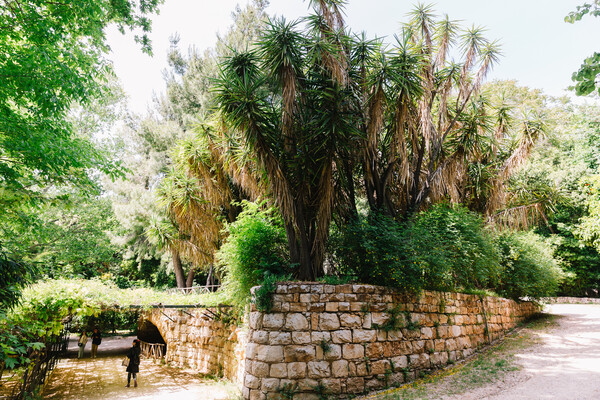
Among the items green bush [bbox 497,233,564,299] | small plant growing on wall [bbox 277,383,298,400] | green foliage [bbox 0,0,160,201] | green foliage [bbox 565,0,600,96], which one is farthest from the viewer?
green bush [bbox 497,233,564,299]

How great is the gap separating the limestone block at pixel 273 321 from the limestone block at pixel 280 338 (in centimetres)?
11

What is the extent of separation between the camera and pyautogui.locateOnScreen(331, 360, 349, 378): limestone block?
5.54 m

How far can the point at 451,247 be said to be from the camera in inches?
313

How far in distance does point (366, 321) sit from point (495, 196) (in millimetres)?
6962

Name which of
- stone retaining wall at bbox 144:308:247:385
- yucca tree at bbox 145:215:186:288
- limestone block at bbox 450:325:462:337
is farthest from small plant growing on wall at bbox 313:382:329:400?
yucca tree at bbox 145:215:186:288

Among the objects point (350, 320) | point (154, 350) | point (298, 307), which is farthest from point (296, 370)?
point (154, 350)

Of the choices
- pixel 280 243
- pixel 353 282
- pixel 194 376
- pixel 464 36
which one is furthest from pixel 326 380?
pixel 464 36

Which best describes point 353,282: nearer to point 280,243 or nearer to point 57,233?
point 280,243

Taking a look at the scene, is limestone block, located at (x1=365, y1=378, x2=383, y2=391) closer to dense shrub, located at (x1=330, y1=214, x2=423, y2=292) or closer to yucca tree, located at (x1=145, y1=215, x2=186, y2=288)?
dense shrub, located at (x1=330, y1=214, x2=423, y2=292)

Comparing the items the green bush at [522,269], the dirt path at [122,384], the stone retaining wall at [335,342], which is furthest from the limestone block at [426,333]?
the green bush at [522,269]

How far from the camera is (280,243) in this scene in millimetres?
7609

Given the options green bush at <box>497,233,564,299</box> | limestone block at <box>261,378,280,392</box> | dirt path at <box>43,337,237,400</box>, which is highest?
green bush at <box>497,233,564,299</box>

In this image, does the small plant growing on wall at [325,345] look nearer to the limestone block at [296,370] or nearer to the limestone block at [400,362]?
the limestone block at [296,370]

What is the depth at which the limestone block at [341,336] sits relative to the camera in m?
5.67
